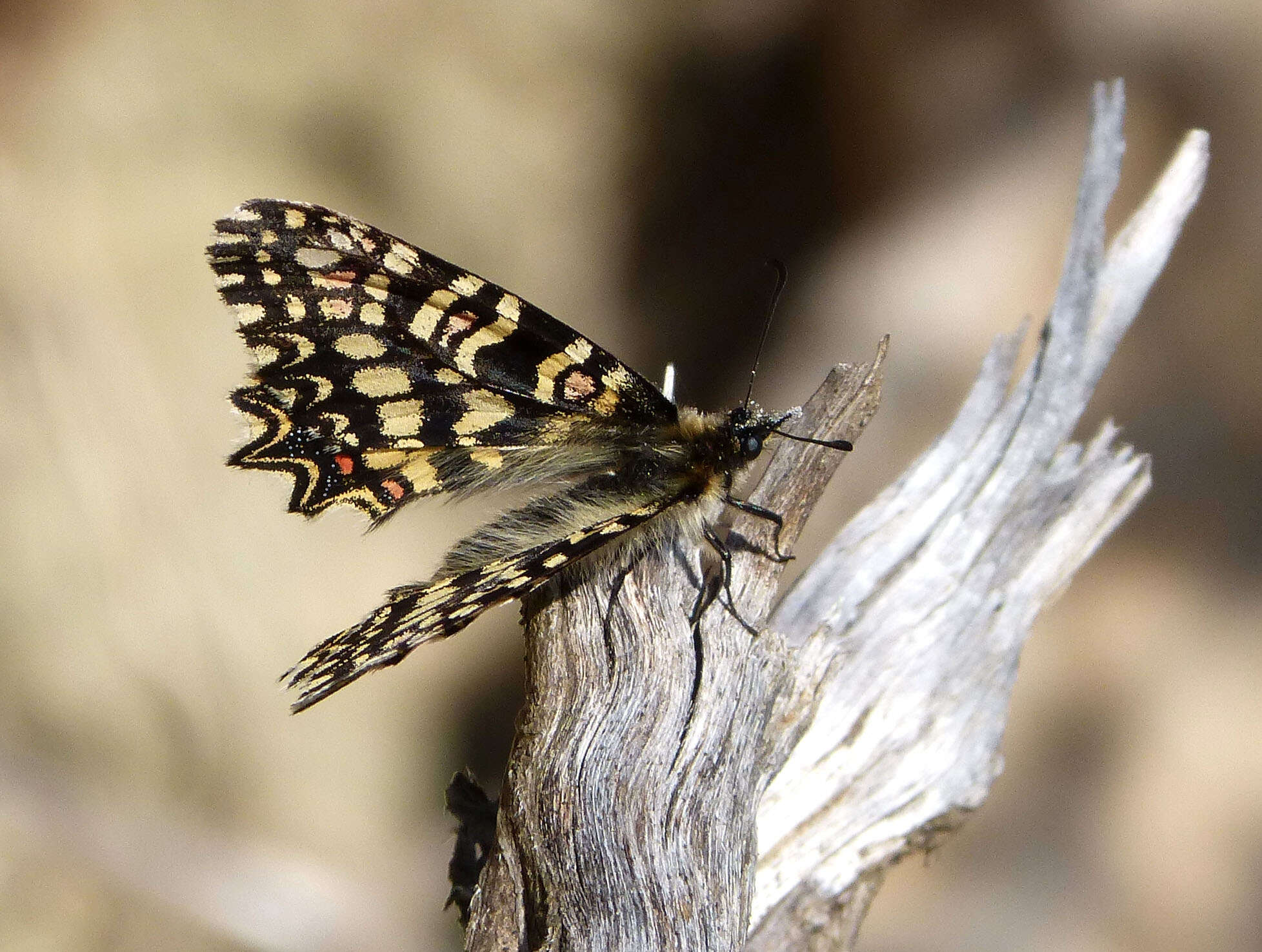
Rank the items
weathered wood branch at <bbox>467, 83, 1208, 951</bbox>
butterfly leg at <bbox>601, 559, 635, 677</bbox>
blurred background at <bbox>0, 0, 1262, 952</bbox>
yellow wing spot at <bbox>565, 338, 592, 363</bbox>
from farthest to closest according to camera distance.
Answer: blurred background at <bbox>0, 0, 1262, 952</bbox>, yellow wing spot at <bbox>565, 338, 592, 363</bbox>, butterfly leg at <bbox>601, 559, 635, 677</bbox>, weathered wood branch at <bbox>467, 83, 1208, 951</bbox>

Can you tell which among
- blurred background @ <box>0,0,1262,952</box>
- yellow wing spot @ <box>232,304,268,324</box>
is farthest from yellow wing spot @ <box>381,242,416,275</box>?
blurred background @ <box>0,0,1262,952</box>

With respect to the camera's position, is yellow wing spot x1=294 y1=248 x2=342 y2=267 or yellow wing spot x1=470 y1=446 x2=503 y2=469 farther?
yellow wing spot x1=470 y1=446 x2=503 y2=469

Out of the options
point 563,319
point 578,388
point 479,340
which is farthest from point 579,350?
point 563,319

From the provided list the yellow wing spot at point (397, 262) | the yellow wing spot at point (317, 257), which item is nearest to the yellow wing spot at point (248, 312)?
the yellow wing spot at point (317, 257)

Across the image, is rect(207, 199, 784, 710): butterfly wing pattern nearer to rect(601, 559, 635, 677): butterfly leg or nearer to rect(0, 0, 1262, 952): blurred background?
rect(601, 559, 635, 677): butterfly leg

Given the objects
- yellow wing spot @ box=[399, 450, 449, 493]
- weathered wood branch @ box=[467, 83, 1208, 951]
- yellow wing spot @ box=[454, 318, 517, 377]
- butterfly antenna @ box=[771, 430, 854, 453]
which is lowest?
weathered wood branch @ box=[467, 83, 1208, 951]

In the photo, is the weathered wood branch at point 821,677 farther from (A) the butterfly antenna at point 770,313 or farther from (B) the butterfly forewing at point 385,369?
(B) the butterfly forewing at point 385,369
